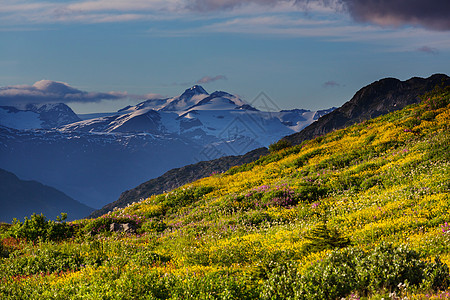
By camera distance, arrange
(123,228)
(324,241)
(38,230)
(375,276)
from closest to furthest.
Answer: (375,276), (324,241), (38,230), (123,228)

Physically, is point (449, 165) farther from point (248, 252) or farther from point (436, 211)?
point (248, 252)

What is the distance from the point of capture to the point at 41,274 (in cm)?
1230

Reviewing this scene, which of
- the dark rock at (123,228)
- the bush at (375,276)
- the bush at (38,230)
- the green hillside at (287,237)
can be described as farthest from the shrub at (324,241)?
the bush at (38,230)

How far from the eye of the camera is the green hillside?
28.6 ft

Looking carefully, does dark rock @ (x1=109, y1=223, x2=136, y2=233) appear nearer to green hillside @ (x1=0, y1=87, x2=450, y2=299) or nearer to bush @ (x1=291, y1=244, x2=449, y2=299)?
green hillside @ (x1=0, y1=87, x2=450, y2=299)

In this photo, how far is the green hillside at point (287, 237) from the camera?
8.73 metres

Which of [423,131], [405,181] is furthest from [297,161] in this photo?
[405,181]

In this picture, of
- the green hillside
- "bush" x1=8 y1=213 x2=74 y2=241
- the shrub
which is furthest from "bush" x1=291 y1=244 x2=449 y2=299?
"bush" x1=8 y1=213 x2=74 y2=241

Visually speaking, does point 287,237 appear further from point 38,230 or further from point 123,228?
point 38,230

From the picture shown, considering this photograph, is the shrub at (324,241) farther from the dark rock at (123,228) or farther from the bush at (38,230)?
the bush at (38,230)

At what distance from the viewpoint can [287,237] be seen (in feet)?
44.6

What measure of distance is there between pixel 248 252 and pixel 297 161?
60.6ft

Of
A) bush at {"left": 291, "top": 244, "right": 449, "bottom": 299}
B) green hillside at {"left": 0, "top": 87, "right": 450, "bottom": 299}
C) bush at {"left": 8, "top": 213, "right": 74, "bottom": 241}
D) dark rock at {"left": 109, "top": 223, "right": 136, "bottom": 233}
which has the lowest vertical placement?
dark rock at {"left": 109, "top": 223, "right": 136, "bottom": 233}

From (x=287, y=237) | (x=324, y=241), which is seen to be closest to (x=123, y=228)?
(x=287, y=237)
